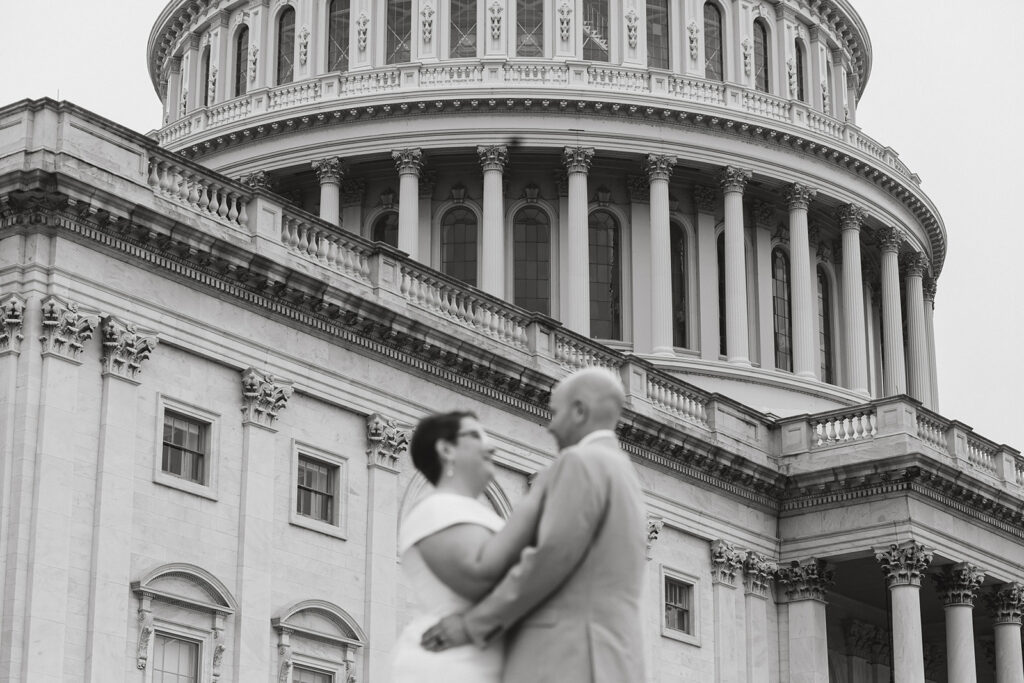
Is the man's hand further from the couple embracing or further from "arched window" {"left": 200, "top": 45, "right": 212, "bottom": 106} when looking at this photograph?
"arched window" {"left": 200, "top": 45, "right": 212, "bottom": 106}

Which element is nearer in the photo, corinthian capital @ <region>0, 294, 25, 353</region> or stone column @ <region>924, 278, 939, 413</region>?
corinthian capital @ <region>0, 294, 25, 353</region>

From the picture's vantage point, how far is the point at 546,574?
23.4ft

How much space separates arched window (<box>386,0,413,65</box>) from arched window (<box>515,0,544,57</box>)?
3.74 m

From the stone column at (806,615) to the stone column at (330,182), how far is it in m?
22.0

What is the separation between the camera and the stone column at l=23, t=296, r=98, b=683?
28625 millimetres

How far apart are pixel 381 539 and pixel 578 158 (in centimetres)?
2881

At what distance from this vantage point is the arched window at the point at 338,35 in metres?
68.1

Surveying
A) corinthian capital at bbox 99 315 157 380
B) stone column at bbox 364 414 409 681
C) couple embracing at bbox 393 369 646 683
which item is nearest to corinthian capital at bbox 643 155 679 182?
stone column at bbox 364 414 409 681

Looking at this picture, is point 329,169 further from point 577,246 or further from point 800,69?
point 800,69

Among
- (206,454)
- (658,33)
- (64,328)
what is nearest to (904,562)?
(206,454)

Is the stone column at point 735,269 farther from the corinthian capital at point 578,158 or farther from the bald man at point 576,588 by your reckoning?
the bald man at point 576,588

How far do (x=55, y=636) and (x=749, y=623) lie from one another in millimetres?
21877

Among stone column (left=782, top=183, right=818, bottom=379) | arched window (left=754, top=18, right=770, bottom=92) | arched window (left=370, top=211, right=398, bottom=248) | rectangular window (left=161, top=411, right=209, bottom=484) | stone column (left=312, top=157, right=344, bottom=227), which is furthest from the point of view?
arched window (left=754, top=18, right=770, bottom=92)

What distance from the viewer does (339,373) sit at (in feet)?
119
